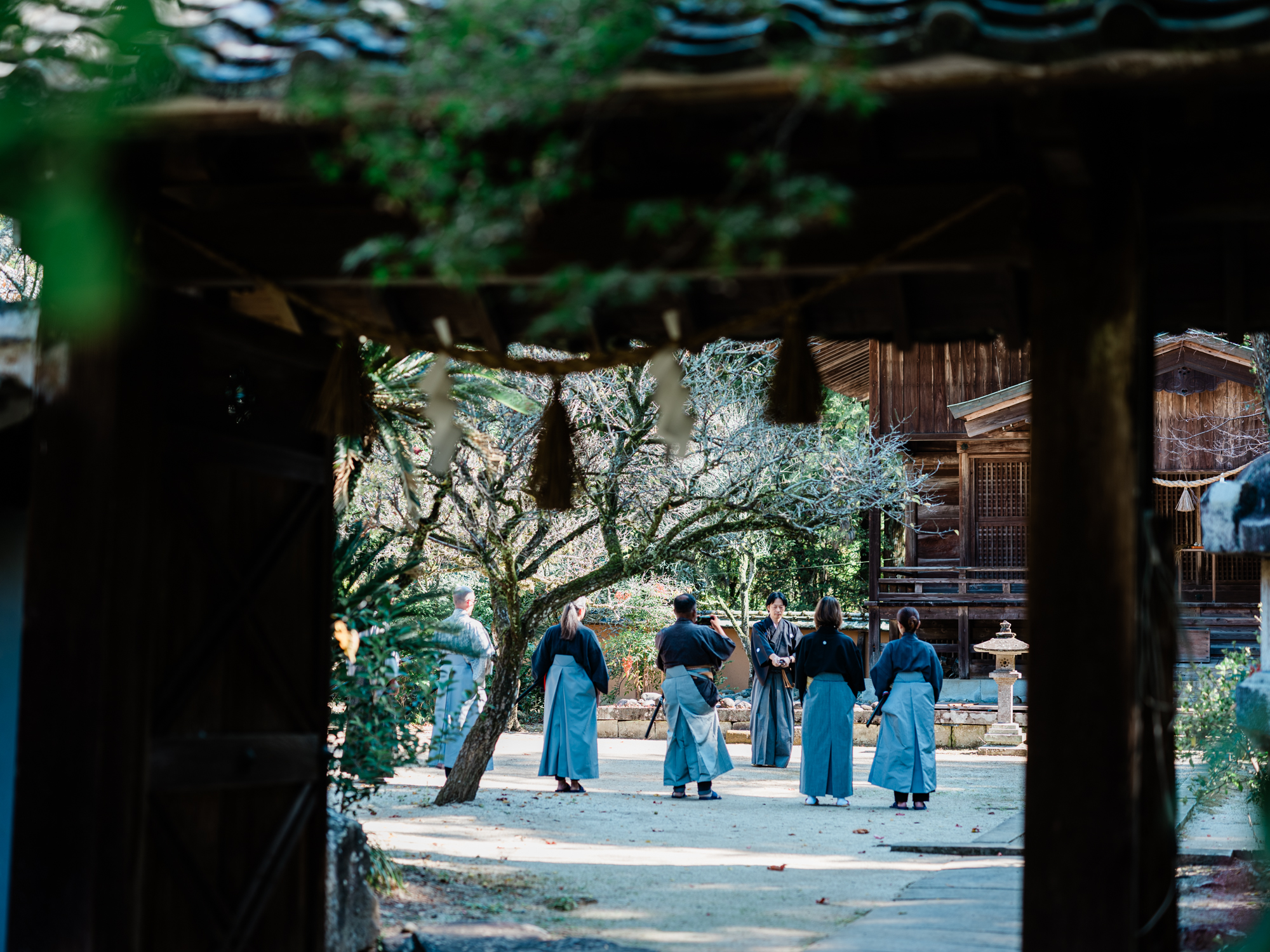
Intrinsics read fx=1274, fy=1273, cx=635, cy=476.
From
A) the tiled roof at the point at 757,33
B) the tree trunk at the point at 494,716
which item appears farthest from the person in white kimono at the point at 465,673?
the tiled roof at the point at 757,33

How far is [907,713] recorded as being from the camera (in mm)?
10719

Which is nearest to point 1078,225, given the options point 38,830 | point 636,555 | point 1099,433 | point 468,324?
point 1099,433

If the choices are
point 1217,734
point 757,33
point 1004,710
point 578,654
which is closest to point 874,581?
point 1004,710

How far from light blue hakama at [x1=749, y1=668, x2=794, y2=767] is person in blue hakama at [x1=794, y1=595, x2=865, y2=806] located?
277cm

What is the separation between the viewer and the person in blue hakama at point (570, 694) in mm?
11336

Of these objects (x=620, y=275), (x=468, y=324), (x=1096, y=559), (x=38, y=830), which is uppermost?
(x=468, y=324)

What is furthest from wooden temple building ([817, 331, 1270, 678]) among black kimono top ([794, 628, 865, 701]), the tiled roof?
the tiled roof

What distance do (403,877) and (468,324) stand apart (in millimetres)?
3706

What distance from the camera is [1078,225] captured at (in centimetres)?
318

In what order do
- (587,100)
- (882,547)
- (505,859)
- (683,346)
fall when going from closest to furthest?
(587,100), (683,346), (505,859), (882,547)

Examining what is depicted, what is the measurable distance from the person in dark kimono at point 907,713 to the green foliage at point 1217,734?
3.01 metres

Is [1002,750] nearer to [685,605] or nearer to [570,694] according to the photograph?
[685,605]

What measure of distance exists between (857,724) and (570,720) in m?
7.15

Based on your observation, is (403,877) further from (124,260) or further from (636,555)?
(124,260)
